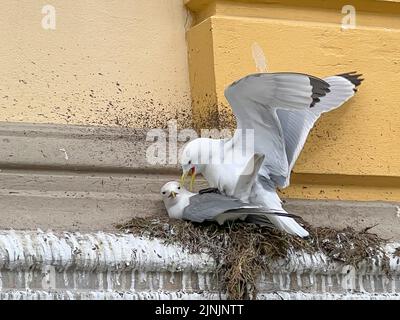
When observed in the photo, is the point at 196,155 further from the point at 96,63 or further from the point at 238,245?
the point at 96,63

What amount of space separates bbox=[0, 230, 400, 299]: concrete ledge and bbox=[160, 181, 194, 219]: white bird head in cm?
19

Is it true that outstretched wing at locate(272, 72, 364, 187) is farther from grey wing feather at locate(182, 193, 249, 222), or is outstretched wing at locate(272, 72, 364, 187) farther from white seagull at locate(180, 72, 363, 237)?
grey wing feather at locate(182, 193, 249, 222)

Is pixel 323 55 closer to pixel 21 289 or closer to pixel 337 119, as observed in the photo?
pixel 337 119

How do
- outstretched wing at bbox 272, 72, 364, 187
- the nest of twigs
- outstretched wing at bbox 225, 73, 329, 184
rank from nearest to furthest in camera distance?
the nest of twigs < outstretched wing at bbox 225, 73, 329, 184 < outstretched wing at bbox 272, 72, 364, 187

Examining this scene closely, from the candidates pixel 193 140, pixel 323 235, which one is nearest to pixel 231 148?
pixel 193 140

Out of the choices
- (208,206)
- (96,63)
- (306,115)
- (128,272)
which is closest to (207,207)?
(208,206)

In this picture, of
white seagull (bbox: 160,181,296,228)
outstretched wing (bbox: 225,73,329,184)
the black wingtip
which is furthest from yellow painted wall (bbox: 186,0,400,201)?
white seagull (bbox: 160,181,296,228)

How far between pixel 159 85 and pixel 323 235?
79 cm

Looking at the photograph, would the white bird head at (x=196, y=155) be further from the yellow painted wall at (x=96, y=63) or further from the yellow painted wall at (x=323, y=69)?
the yellow painted wall at (x=96, y=63)

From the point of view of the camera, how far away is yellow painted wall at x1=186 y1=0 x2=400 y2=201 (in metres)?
4.50

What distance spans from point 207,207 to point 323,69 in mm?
769
